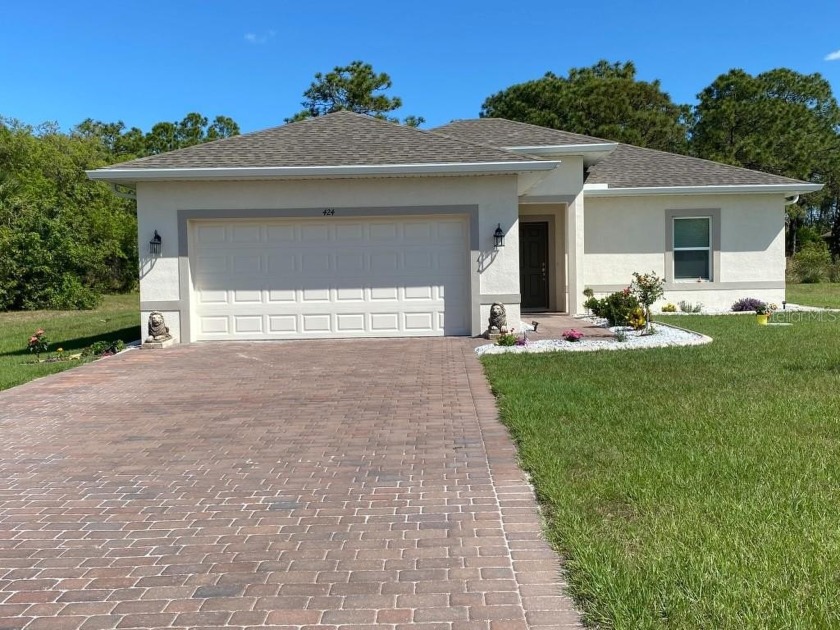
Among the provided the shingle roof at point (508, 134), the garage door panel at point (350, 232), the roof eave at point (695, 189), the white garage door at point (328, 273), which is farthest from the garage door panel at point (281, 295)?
the roof eave at point (695, 189)

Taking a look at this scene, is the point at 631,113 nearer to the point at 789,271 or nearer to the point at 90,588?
the point at 789,271

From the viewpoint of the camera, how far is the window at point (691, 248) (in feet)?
58.2

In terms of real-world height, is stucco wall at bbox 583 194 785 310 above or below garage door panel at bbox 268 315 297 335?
above

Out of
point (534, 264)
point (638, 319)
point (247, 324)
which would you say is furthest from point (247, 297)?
point (534, 264)

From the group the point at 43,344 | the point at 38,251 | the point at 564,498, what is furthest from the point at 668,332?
the point at 38,251

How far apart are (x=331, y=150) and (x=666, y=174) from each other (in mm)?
9827

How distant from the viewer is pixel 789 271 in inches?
1214

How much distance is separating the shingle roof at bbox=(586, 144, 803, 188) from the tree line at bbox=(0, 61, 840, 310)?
1624cm

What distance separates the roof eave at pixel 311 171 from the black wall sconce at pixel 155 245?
1.10m

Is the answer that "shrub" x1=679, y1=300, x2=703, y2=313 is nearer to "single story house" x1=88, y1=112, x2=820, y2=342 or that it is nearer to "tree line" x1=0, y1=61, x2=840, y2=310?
"single story house" x1=88, y1=112, x2=820, y2=342

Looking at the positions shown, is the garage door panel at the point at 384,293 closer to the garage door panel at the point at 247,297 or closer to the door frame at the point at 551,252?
the garage door panel at the point at 247,297

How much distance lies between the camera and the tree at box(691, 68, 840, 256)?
3569cm

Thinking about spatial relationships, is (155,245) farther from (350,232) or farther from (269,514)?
(269,514)

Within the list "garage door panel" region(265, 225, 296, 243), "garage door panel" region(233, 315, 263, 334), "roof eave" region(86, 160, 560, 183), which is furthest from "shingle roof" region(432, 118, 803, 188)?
"garage door panel" region(233, 315, 263, 334)
